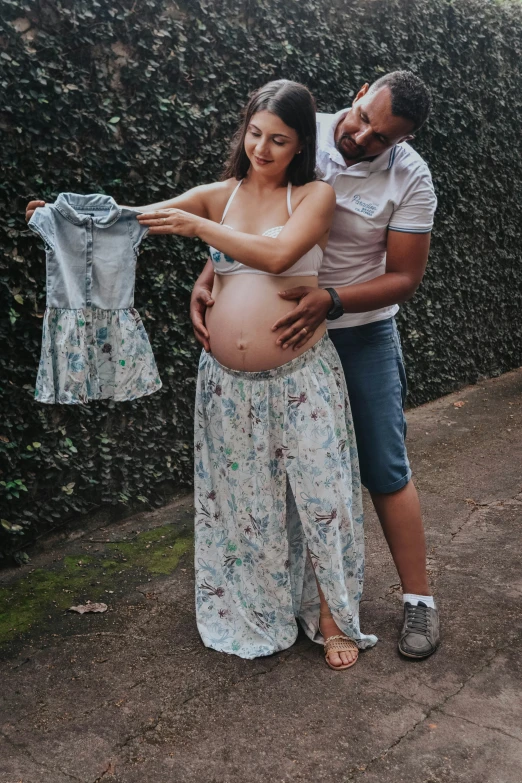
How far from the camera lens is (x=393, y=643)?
294cm

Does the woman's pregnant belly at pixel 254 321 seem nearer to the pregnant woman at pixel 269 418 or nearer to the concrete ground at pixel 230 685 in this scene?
the pregnant woman at pixel 269 418

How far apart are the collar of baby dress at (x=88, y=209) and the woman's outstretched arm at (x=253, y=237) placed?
0.11 meters

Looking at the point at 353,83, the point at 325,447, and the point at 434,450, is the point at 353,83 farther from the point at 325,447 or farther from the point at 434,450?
the point at 325,447

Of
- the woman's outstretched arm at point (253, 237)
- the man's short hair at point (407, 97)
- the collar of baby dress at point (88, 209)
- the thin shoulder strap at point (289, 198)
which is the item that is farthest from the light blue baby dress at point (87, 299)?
the man's short hair at point (407, 97)

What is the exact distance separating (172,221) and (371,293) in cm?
71

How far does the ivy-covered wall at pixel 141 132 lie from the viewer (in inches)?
136

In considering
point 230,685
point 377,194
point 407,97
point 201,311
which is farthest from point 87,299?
point 230,685

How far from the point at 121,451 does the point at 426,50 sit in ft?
12.7

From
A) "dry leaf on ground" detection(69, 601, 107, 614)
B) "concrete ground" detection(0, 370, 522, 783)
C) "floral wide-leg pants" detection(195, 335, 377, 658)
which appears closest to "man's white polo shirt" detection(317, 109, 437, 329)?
"floral wide-leg pants" detection(195, 335, 377, 658)

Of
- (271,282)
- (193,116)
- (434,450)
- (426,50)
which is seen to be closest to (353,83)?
(426,50)

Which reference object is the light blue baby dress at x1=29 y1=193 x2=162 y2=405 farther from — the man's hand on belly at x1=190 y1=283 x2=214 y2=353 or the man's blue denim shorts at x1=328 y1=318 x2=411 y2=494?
the man's blue denim shorts at x1=328 y1=318 x2=411 y2=494

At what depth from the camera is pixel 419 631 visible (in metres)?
2.88

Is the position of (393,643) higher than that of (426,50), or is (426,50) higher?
(426,50)

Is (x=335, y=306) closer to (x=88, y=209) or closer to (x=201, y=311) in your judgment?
(x=201, y=311)
